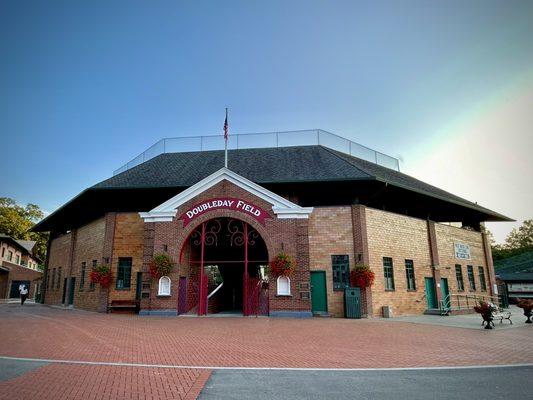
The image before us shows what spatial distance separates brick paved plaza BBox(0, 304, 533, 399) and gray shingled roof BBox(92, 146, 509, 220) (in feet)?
27.3

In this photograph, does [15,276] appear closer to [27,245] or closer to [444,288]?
[27,245]

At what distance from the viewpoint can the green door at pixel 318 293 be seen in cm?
1881

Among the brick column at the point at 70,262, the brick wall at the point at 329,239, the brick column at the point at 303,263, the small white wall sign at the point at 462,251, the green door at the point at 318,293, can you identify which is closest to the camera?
the brick column at the point at 303,263

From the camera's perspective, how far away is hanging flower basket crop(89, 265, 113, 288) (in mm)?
20406

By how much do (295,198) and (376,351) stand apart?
11.9 meters

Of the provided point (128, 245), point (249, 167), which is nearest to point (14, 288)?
point (128, 245)

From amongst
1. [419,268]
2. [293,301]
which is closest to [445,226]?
[419,268]

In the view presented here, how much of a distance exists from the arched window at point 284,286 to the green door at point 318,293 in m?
1.85

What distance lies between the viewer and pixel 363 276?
18.1m

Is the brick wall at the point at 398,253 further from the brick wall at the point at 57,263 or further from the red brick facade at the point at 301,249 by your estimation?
the brick wall at the point at 57,263

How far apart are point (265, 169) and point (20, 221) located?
5519cm

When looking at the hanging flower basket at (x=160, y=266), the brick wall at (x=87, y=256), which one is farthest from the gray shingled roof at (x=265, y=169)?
the hanging flower basket at (x=160, y=266)

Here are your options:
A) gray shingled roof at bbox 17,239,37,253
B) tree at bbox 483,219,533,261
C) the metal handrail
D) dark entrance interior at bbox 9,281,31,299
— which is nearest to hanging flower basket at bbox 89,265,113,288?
the metal handrail

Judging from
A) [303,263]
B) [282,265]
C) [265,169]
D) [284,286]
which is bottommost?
[284,286]
